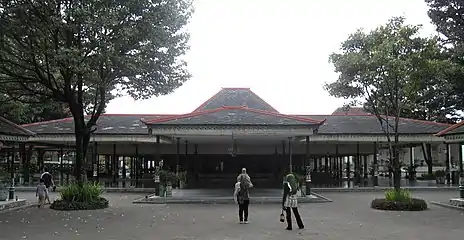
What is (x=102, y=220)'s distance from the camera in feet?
48.5

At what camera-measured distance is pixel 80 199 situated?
60.1 ft

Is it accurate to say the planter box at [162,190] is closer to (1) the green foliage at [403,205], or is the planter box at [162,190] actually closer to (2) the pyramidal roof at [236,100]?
(1) the green foliage at [403,205]

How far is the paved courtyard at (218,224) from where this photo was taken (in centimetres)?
1180

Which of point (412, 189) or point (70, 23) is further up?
point (70, 23)

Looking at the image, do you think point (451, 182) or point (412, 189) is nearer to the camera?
point (412, 189)

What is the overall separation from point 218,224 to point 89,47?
6.83 m

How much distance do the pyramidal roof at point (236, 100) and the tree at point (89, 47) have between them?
15.3 m

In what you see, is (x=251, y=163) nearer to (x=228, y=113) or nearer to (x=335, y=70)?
(x=228, y=113)

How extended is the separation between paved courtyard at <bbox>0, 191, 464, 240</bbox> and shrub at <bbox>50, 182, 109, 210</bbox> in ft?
1.56

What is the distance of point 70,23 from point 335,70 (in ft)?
33.7

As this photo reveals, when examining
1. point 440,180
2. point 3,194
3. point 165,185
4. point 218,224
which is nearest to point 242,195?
point 218,224

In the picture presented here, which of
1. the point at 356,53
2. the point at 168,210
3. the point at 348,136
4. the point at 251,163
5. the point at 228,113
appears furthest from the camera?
the point at 251,163

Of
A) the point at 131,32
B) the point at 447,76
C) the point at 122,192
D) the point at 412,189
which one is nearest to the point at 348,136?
the point at 412,189

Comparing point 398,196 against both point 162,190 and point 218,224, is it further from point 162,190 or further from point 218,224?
point 162,190
